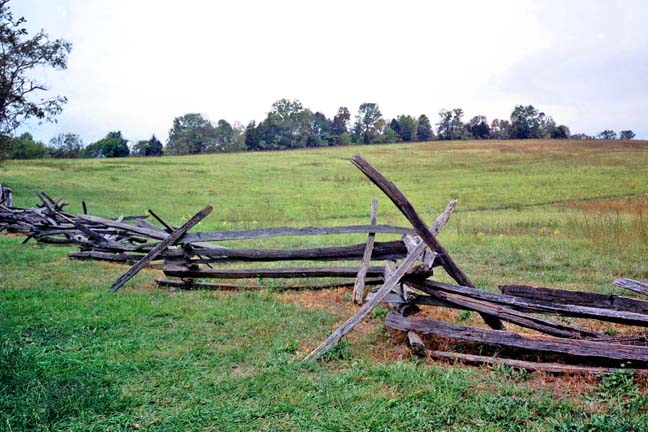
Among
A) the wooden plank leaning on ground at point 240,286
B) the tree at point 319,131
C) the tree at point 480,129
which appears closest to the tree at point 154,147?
the tree at point 319,131

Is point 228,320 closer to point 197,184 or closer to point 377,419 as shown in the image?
point 377,419

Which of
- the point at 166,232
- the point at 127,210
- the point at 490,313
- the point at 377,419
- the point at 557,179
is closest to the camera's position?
the point at 377,419

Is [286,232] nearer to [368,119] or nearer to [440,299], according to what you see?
[440,299]

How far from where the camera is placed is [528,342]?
470 centimetres

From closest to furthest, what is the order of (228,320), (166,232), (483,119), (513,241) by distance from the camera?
(228,320), (166,232), (513,241), (483,119)

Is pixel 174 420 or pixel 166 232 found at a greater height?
pixel 166 232

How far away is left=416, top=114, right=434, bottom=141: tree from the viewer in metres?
87.2

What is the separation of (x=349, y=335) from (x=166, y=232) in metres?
5.27

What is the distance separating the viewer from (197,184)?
33.0 metres

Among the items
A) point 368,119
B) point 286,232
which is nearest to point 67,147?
point 368,119

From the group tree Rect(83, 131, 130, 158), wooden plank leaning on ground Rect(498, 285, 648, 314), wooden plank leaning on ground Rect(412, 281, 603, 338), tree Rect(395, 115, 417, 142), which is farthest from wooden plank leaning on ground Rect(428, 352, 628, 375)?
tree Rect(395, 115, 417, 142)

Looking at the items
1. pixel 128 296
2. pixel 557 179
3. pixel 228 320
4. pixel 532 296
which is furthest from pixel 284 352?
pixel 557 179

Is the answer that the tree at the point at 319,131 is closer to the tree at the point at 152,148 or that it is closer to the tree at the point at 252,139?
the tree at the point at 252,139

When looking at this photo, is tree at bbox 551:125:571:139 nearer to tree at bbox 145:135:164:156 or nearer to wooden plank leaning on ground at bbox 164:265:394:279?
tree at bbox 145:135:164:156
